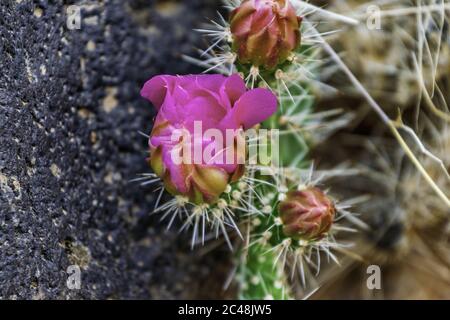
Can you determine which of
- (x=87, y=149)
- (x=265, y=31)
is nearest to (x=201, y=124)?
(x=265, y=31)

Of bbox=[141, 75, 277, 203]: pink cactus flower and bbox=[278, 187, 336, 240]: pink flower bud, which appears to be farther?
bbox=[278, 187, 336, 240]: pink flower bud

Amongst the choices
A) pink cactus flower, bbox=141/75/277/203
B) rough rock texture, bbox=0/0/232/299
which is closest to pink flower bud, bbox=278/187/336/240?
pink cactus flower, bbox=141/75/277/203

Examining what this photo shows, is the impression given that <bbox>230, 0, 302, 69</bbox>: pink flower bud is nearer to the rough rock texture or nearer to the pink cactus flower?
the pink cactus flower

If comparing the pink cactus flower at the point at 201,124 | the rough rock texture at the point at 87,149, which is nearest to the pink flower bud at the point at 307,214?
the pink cactus flower at the point at 201,124

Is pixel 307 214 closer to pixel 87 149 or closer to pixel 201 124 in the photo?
pixel 201 124

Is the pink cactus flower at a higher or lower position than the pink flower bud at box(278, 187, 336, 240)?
higher

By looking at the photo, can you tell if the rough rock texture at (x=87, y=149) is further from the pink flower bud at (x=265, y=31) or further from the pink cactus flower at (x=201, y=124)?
the pink flower bud at (x=265, y=31)

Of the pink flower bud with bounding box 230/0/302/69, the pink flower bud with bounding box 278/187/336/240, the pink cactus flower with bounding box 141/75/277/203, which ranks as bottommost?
the pink flower bud with bounding box 278/187/336/240
